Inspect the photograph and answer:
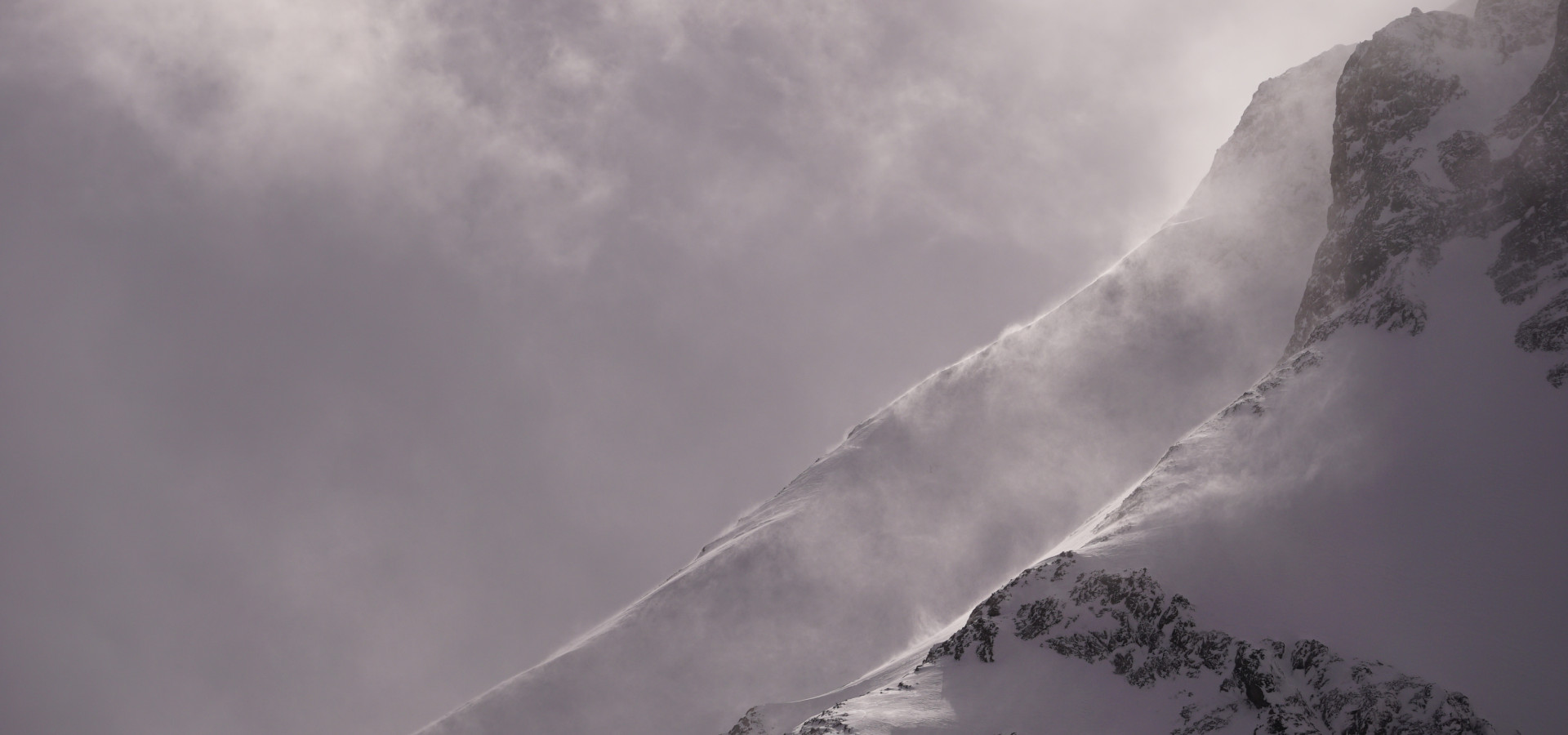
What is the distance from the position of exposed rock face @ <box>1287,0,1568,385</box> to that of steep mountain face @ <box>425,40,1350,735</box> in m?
27.1

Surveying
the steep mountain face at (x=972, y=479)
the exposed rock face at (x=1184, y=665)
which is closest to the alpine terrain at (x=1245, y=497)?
the exposed rock face at (x=1184, y=665)

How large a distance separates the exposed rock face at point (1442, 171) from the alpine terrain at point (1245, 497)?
27 centimetres

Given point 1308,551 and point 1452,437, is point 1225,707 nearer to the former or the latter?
point 1308,551

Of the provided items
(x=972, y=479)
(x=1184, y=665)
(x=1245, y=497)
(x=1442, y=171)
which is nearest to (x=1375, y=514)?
(x=1245, y=497)

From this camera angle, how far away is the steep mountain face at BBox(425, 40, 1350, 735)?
10350 cm

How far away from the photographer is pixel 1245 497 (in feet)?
219

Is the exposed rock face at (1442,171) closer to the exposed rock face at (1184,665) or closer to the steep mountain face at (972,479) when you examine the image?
the steep mountain face at (972,479)

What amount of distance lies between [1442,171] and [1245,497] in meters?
34.8

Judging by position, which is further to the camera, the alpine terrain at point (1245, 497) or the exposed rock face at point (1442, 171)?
the exposed rock face at point (1442, 171)

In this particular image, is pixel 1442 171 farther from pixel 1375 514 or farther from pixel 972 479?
pixel 972 479

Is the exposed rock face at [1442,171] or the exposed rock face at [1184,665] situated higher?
the exposed rock face at [1442,171]

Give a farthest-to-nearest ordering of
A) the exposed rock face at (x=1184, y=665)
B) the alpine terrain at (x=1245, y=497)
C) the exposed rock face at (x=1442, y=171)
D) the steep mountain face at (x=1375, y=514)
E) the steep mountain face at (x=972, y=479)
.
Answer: the steep mountain face at (x=972, y=479)
the exposed rock face at (x=1442, y=171)
the alpine terrain at (x=1245, y=497)
the steep mountain face at (x=1375, y=514)
the exposed rock face at (x=1184, y=665)

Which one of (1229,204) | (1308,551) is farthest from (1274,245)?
(1308,551)

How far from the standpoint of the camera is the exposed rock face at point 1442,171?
7131 centimetres
